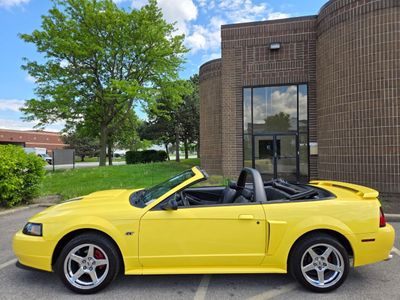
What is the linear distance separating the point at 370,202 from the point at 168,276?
257 cm

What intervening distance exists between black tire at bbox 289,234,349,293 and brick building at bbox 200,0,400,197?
6753 millimetres

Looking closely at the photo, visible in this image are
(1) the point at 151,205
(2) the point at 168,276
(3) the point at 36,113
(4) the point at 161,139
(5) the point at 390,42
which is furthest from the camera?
(4) the point at 161,139

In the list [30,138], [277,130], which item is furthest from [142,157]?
[30,138]

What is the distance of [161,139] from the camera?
3444 cm

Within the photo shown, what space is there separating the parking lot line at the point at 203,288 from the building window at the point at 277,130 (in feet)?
29.0

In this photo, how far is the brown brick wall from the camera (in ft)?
38.4

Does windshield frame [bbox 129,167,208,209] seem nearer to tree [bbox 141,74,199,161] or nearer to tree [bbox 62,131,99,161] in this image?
tree [bbox 141,74,199,161]

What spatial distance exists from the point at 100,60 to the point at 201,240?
21.6m

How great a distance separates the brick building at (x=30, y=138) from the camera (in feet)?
181

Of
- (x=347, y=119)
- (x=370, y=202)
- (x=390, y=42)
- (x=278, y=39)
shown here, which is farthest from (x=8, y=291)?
(x=278, y=39)

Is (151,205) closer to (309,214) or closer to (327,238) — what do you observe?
(309,214)

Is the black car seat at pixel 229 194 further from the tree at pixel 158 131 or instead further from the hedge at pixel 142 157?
the tree at pixel 158 131

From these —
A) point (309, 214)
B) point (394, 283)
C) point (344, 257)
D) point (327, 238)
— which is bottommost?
point (394, 283)

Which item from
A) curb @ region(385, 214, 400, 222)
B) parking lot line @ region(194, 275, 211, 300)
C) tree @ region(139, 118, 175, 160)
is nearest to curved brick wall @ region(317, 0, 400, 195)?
curb @ region(385, 214, 400, 222)
